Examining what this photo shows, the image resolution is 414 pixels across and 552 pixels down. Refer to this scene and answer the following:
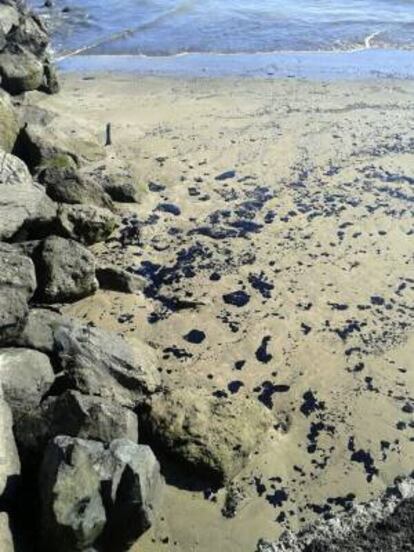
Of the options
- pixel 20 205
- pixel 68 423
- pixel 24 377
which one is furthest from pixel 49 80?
pixel 68 423

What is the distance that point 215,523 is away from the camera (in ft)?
21.0

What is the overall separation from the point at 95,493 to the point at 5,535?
81cm

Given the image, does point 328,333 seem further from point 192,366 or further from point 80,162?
point 80,162

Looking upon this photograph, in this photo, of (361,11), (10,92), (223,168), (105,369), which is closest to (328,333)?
(105,369)

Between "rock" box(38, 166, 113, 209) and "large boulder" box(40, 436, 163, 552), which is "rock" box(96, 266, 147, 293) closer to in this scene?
"rock" box(38, 166, 113, 209)

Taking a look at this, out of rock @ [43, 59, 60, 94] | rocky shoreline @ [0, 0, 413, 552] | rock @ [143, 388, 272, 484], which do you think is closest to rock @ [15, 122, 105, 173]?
rocky shoreline @ [0, 0, 413, 552]

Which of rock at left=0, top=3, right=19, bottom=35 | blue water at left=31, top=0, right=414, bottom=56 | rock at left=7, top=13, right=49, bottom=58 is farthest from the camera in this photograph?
blue water at left=31, top=0, right=414, bottom=56

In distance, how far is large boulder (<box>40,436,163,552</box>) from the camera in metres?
5.47

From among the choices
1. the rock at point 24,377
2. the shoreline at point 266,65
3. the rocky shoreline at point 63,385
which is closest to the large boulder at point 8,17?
the shoreline at point 266,65

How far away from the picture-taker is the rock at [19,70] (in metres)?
16.1

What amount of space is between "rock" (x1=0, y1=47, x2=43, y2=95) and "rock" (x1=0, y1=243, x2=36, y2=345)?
9.59 metres

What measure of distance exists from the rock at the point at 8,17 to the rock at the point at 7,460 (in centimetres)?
1460

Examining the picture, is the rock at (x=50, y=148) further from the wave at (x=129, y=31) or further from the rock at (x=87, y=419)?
the wave at (x=129, y=31)

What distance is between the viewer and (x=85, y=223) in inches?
412
